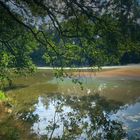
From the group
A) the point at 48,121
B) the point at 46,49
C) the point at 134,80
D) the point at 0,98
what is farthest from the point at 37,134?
the point at 134,80

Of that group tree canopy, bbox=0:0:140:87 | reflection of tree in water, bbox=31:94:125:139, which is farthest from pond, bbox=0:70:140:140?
tree canopy, bbox=0:0:140:87

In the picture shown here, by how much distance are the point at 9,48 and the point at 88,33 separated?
395 cm

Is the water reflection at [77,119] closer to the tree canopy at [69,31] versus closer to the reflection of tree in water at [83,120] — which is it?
the reflection of tree in water at [83,120]

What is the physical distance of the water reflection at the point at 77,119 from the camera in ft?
58.9

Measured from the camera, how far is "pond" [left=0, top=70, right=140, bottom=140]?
18.2 metres

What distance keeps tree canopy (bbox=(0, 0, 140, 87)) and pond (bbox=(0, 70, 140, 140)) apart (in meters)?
3.25

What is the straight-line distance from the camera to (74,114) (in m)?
23.7

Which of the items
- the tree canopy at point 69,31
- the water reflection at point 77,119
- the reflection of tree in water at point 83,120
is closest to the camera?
the tree canopy at point 69,31

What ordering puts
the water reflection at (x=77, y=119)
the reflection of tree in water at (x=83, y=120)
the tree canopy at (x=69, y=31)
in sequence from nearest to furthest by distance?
the tree canopy at (x=69, y=31) → the reflection of tree in water at (x=83, y=120) → the water reflection at (x=77, y=119)

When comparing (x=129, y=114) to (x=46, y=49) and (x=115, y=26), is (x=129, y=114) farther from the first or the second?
(x=115, y=26)

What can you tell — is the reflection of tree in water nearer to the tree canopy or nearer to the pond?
the pond

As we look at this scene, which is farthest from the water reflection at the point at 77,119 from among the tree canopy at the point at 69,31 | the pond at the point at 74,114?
the tree canopy at the point at 69,31

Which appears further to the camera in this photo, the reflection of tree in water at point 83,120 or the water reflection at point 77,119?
the water reflection at point 77,119

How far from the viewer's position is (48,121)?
2177 cm
